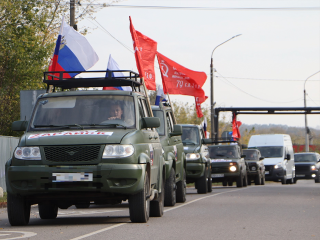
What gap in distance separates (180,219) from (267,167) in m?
25.5

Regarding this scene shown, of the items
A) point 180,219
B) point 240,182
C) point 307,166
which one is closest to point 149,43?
point 240,182

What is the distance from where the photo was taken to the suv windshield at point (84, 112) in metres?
10.8

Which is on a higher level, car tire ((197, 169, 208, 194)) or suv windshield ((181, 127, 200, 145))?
suv windshield ((181, 127, 200, 145))

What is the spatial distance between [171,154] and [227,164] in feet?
44.0

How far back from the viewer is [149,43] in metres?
21.8

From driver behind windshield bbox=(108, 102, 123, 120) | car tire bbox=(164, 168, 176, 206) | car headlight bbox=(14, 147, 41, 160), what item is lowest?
car tire bbox=(164, 168, 176, 206)

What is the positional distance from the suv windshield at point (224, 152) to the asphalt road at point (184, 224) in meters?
13.3

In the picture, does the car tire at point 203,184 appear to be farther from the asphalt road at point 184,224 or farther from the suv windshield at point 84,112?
the suv windshield at point 84,112

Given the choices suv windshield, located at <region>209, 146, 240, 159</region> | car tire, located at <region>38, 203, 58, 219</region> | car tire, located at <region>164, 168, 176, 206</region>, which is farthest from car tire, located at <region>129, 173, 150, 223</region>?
suv windshield, located at <region>209, 146, 240, 159</region>

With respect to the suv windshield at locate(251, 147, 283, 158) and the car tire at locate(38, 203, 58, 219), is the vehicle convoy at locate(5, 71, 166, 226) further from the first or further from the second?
the suv windshield at locate(251, 147, 283, 158)

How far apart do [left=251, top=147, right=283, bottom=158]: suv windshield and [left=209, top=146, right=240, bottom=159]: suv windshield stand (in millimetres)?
9203

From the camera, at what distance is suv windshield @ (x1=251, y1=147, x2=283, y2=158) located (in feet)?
122

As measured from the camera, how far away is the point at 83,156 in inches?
392

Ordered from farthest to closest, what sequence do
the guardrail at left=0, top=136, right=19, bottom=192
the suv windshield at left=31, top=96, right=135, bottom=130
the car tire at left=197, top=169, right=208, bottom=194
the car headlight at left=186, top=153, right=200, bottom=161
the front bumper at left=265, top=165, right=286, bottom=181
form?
the front bumper at left=265, top=165, right=286, bottom=181 → the guardrail at left=0, top=136, right=19, bottom=192 → the car tire at left=197, top=169, right=208, bottom=194 → the car headlight at left=186, top=153, right=200, bottom=161 → the suv windshield at left=31, top=96, right=135, bottom=130
